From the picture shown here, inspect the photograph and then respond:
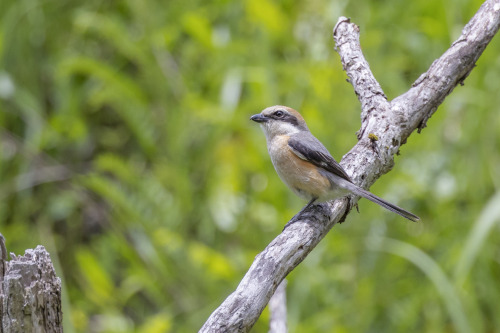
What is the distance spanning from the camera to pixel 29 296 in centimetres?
178

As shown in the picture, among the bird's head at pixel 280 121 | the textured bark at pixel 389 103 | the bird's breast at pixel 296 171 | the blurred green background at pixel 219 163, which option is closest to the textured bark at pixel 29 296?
the textured bark at pixel 389 103

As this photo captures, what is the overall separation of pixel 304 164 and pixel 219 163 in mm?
1830

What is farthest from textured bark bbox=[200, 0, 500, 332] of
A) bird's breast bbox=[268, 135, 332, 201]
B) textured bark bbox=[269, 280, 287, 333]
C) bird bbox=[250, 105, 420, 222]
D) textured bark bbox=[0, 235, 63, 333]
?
textured bark bbox=[0, 235, 63, 333]

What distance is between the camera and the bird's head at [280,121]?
12.1ft

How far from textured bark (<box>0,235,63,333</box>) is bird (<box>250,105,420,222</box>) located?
1358 mm

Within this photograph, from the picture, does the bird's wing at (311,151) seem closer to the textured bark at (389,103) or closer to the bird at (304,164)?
the bird at (304,164)

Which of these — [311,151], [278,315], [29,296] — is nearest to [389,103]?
[311,151]

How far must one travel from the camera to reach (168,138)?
5289 millimetres

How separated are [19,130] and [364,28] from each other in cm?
314

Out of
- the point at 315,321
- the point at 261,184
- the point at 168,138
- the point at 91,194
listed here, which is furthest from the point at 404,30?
the point at 91,194

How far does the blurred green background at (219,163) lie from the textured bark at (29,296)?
2.53 metres

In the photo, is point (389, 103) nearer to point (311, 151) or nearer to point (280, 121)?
point (311, 151)

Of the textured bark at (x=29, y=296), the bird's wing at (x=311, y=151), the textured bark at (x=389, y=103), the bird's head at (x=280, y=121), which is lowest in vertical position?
the textured bark at (x=29, y=296)

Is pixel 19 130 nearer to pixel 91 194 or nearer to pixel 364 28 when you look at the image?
pixel 91 194
